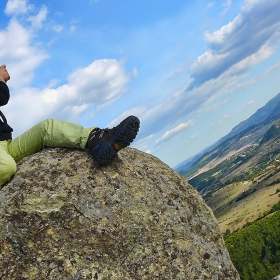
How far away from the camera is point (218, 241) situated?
9383 millimetres

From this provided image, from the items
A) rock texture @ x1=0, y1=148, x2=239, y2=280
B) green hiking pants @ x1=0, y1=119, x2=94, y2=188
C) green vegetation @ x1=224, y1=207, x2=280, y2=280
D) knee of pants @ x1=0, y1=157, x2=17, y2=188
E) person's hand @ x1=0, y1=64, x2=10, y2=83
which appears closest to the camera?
rock texture @ x1=0, y1=148, x2=239, y2=280

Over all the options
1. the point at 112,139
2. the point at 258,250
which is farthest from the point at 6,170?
the point at 258,250

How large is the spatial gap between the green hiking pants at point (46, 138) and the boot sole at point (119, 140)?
695 mm

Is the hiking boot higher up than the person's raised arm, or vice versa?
the person's raised arm

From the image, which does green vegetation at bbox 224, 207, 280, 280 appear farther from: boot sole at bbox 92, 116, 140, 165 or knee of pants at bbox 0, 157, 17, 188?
knee of pants at bbox 0, 157, 17, 188

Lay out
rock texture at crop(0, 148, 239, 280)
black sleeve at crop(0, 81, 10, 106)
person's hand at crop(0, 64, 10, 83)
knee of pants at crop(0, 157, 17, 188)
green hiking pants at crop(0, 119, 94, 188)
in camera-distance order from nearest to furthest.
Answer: rock texture at crop(0, 148, 239, 280) → knee of pants at crop(0, 157, 17, 188) → black sleeve at crop(0, 81, 10, 106) → person's hand at crop(0, 64, 10, 83) → green hiking pants at crop(0, 119, 94, 188)

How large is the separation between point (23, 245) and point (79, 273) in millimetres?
1450

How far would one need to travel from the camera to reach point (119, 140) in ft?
26.6

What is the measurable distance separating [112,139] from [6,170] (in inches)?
110

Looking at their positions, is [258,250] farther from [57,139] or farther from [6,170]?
[6,170]

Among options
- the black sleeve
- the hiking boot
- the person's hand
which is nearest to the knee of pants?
the black sleeve

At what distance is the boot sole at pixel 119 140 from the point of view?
8070 mm

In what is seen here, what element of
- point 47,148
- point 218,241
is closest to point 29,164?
point 47,148

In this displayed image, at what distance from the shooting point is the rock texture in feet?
23.6
